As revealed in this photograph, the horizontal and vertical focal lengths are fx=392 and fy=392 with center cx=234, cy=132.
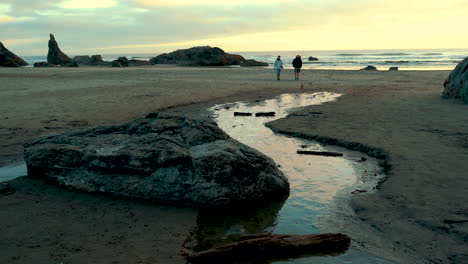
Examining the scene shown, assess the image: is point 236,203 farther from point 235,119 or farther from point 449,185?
point 235,119

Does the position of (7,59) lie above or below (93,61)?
above

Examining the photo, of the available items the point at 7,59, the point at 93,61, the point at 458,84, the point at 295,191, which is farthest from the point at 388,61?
the point at 295,191

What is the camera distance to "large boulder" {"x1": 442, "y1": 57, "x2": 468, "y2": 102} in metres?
14.1

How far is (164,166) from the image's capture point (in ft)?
18.4

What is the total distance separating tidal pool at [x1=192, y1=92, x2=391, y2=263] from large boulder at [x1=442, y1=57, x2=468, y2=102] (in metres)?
8.15

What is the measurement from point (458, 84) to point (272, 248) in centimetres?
1349

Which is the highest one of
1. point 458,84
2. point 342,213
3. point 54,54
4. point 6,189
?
point 54,54

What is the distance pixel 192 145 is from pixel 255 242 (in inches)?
98.2

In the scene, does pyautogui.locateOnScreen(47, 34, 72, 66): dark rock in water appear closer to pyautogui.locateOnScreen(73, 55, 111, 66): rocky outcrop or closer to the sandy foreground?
pyautogui.locateOnScreen(73, 55, 111, 66): rocky outcrop

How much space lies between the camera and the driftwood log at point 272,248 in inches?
152

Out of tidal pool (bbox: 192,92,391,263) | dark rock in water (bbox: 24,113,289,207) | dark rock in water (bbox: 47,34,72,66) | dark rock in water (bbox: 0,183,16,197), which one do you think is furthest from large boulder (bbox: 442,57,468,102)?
dark rock in water (bbox: 47,34,72,66)

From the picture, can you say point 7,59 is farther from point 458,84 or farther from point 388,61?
point 388,61

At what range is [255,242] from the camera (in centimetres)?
398

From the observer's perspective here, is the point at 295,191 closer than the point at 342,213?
No
